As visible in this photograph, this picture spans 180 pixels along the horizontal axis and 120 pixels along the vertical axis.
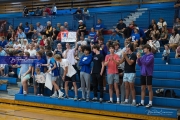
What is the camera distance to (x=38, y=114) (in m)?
9.30

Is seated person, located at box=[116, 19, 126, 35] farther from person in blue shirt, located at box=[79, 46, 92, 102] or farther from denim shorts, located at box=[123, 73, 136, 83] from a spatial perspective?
denim shorts, located at box=[123, 73, 136, 83]

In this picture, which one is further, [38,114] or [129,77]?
[38,114]

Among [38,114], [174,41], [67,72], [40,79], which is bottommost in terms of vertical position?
[38,114]

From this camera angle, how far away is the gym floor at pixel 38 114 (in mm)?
8663

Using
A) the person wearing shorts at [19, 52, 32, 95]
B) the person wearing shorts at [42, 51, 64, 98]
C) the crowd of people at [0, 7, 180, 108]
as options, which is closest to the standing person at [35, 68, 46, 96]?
the crowd of people at [0, 7, 180, 108]

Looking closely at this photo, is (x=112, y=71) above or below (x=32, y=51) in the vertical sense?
below

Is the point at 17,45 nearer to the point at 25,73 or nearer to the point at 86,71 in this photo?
the point at 25,73

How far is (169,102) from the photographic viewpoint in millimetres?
8727

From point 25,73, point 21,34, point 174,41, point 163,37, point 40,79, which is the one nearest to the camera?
point 40,79

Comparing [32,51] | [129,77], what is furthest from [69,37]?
[129,77]

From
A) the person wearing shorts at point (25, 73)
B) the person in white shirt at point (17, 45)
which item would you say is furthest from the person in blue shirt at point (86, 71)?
the person in white shirt at point (17, 45)

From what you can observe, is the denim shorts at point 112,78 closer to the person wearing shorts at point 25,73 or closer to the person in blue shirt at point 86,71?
the person in blue shirt at point 86,71

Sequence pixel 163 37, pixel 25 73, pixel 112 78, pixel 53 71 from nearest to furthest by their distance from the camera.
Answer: pixel 112 78
pixel 53 71
pixel 25 73
pixel 163 37

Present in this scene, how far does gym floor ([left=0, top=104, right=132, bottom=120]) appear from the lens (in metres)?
8.66
